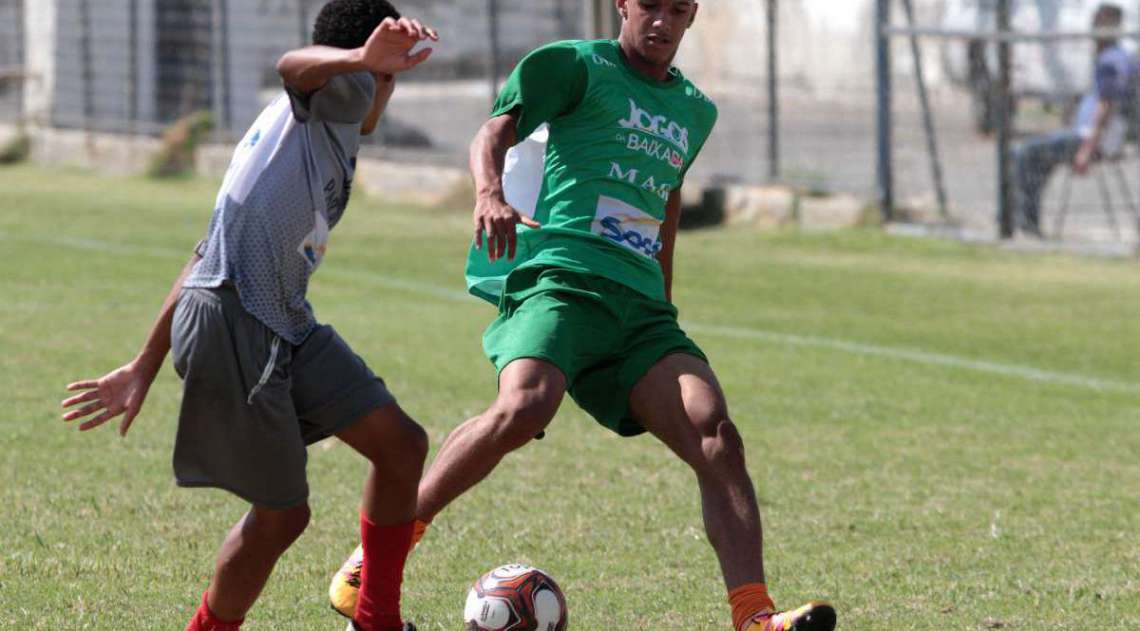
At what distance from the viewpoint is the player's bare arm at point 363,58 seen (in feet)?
13.6

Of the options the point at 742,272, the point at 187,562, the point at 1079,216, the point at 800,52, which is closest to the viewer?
the point at 187,562

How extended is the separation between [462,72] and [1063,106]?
23.6 ft

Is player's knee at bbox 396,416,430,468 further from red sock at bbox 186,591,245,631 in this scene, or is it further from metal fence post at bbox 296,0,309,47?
metal fence post at bbox 296,0,309,47

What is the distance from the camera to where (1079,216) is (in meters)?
15.7

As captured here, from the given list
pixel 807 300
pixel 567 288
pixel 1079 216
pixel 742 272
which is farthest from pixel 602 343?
pixel 1079 216

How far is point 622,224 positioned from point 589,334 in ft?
1.12

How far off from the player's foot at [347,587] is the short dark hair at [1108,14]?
1102 cm

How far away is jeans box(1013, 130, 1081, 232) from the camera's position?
15.5 meters

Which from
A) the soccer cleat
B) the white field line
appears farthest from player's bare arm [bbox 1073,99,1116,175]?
the soccer cleat

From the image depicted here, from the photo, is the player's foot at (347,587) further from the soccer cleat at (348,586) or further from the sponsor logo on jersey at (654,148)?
the sponsor logo on jersey at (654,148)

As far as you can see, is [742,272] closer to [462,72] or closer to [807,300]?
[807,300]

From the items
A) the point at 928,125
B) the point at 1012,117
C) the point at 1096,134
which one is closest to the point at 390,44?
the point at 1096,134

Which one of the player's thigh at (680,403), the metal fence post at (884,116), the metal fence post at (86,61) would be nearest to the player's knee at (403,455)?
the player's thigh at (680,403)

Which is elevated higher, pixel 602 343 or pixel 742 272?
pixel 602 343
